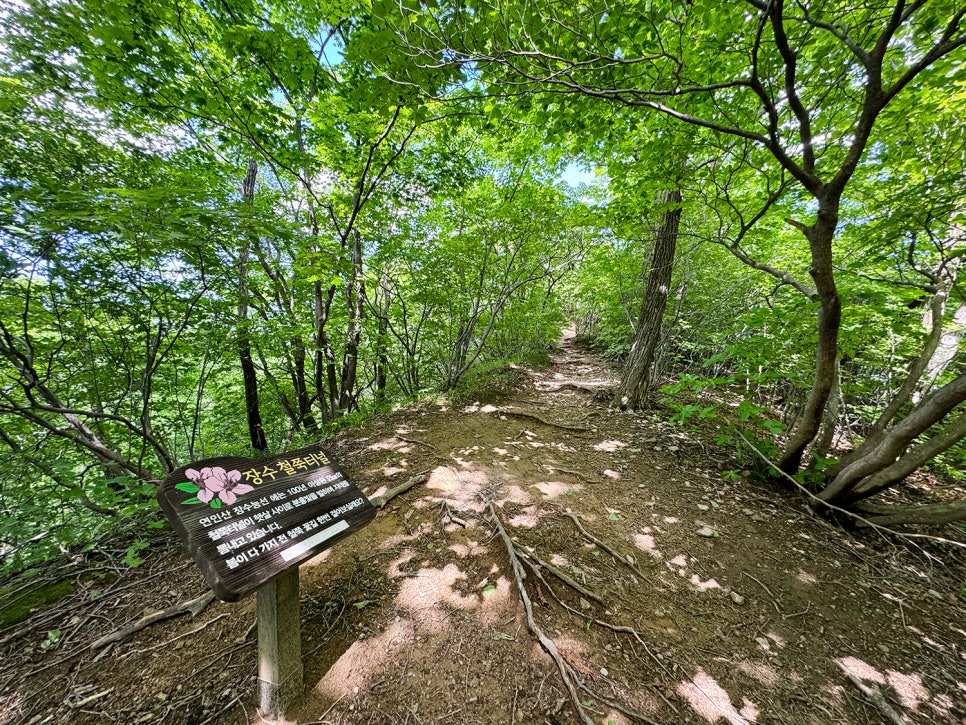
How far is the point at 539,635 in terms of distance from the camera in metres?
1.99

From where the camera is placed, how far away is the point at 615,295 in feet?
30.3

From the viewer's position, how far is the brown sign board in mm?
1404

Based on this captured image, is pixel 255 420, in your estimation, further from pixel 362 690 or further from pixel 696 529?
pixel 696 529

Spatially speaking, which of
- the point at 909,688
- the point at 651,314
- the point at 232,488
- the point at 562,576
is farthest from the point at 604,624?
the point at 651,314

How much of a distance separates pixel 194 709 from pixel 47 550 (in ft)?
8.17

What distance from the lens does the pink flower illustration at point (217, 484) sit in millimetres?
1596

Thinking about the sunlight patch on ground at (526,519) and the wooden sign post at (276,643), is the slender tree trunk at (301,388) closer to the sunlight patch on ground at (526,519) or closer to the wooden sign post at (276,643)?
the sunlight patch on ground at (526,519)

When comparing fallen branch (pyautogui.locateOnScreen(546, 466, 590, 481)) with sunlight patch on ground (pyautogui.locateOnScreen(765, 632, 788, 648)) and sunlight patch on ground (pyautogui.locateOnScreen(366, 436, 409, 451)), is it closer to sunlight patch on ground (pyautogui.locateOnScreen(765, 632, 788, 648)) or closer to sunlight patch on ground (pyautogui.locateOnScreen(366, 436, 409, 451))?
sunlight patch on ground (pyautogui.locateOnScreen(765, 632, 788, 648))

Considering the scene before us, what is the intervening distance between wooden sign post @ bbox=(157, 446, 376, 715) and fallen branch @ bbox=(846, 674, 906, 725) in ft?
10.5

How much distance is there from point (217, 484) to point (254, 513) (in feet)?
0.82

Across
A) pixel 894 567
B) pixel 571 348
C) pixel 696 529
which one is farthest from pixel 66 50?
pixel 571 348

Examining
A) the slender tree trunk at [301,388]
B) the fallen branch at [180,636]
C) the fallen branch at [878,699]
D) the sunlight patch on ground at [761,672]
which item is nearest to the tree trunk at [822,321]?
the fallen branch at [878,699]

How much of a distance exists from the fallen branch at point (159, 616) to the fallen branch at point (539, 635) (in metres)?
2.28

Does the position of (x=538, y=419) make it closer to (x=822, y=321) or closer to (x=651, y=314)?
(x=651, y=314)
